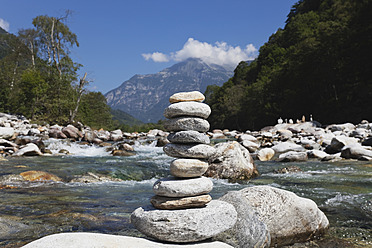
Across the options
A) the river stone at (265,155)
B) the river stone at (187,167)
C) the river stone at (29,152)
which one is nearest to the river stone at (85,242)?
the river stone at (187,167)

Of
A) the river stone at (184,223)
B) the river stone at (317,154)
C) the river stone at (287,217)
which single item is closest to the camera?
the river stone at (184,223)

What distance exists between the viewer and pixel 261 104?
5234cm

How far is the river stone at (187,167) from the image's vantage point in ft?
11.8

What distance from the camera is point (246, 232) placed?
3578 mm

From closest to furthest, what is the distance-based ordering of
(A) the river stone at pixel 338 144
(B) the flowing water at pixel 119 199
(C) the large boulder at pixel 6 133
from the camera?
(B) the flowing water at pixel 119 199
(A) the river stone at pixel 338 144
(C) the large boulder at pixel 6 133

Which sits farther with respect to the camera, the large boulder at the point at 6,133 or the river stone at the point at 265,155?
the large boulder at the point at 6,133

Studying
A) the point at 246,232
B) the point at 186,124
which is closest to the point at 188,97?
the point at 186,124

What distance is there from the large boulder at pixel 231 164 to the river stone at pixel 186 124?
4.75 meters

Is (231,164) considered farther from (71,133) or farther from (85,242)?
(71,133)

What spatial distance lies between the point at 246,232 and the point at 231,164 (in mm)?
4946

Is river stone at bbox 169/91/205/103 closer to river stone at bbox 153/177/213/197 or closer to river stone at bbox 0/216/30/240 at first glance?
river stone at bbox 153/177/213/197

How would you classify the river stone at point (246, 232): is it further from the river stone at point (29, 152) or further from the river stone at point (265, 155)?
the river stone at point (29, 152)

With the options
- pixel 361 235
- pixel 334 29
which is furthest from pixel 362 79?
pixel 361 235

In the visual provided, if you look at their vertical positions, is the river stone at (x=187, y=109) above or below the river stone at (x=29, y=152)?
above
